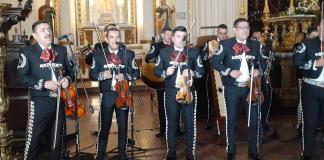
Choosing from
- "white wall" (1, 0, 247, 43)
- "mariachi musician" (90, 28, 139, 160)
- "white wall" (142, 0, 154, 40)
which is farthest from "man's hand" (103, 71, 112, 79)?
"white wall" (142, 0, 154, 40)

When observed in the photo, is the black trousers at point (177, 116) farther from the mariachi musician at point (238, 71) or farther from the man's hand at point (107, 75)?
the man's hand at point (107, 75)

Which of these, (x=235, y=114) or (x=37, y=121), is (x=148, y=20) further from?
(x=37, y=121)

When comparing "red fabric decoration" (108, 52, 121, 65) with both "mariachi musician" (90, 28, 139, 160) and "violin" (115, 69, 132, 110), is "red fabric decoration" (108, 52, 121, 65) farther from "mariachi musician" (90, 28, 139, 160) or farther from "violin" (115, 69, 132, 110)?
"violin" (115, 69, 132, 110)

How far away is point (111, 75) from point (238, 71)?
1381 millimetres

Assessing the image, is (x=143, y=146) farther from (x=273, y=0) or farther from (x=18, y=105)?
(x=273, y=0)

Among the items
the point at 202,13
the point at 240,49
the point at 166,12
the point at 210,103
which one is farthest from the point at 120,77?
the point at 202,13

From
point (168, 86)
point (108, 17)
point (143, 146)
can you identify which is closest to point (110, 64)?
point (168, 86)

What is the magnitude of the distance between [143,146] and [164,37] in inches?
64.2

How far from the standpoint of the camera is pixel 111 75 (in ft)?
16.2

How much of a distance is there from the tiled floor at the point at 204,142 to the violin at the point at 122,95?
1.00m

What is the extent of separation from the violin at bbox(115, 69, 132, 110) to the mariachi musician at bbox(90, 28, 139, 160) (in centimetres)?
6

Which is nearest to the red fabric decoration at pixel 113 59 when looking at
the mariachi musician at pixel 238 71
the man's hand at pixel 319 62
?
the mariachi musician at pixel 238 71

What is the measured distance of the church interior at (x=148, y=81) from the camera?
5.69m

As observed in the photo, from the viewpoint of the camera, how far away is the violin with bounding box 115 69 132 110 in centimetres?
484
